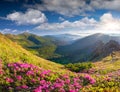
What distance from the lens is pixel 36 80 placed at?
3112 centimetres

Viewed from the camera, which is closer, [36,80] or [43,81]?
[43,81]

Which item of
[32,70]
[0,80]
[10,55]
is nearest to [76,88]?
[32,70]

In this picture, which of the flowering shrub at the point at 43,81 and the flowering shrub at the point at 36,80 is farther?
the flowering shrub at the point at 36,80

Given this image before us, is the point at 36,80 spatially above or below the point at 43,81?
above

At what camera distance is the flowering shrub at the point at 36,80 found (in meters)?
29.0

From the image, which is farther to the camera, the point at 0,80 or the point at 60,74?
the point at 60,74

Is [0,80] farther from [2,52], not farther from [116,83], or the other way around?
[116,83]

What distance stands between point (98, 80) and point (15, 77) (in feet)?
39.7

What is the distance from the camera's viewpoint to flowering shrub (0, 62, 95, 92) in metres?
29.0

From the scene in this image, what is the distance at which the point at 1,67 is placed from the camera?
32906 mm

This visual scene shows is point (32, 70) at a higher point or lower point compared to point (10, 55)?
lower

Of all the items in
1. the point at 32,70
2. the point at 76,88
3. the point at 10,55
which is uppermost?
the point at 10,55

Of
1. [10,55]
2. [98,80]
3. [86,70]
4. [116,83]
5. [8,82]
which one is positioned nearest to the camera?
[8,82]

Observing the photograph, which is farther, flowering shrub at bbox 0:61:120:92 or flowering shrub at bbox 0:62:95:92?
flowering shrub at bbox 0:62:95:92
